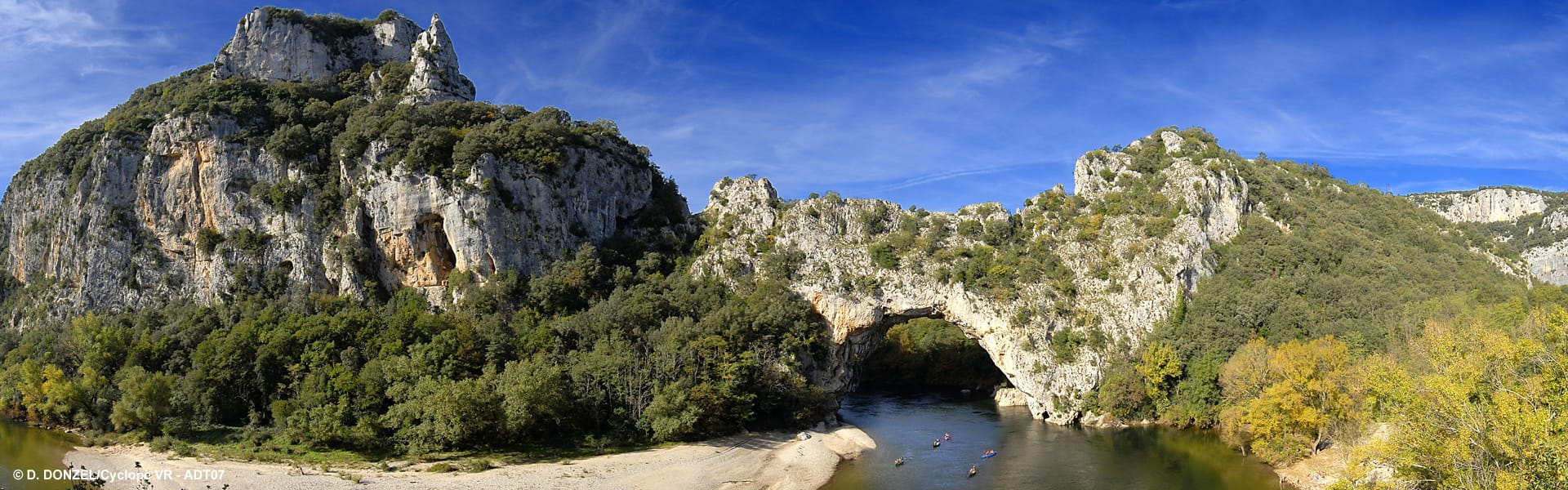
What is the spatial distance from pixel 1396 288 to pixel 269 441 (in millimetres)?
80363

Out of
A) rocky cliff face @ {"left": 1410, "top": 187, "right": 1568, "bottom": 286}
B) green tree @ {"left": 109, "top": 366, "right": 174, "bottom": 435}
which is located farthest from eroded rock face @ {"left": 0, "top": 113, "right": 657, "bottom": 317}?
rocky cliff face @ {"left": 1410, "top": 187, "right": 1568, "bottom": 286}

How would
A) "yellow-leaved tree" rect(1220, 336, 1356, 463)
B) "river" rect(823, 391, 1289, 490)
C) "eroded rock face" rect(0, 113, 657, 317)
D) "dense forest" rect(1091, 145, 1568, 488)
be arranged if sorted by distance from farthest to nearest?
"eroded rock face" rect(0, 113, 657, 317), "river" rect(823, 391, 1289, 490), "yellow-leaved tree" rect(1220, 336, 1356, 463), "dense forest" rect(1091, 145, 1568, 488)

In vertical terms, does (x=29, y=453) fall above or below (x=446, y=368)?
below

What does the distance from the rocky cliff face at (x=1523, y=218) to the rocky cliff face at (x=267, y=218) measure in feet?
317

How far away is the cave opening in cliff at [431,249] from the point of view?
7356 centimetres

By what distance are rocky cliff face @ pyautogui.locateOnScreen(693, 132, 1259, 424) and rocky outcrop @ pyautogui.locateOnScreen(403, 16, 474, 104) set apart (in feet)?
104

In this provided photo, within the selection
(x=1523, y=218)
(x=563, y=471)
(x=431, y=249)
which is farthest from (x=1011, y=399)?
(x=1523, y=218)

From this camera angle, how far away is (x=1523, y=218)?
11631 cm

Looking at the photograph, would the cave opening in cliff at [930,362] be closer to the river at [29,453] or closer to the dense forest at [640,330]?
the dense forest at [640,330]

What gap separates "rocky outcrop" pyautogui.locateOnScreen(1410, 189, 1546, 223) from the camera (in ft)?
391

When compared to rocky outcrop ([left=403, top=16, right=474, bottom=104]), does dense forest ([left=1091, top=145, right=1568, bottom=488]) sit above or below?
below

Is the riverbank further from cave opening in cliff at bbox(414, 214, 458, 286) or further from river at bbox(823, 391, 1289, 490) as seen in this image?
cave opening in cliff at bbox(414, 214, 458, 286)

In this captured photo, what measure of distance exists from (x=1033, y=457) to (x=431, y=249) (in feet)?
172

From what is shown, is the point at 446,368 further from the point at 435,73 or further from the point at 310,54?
the point at 310,54
